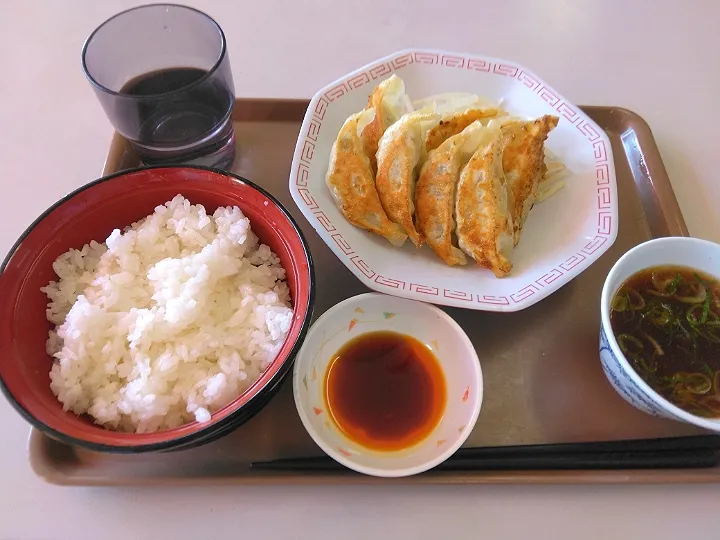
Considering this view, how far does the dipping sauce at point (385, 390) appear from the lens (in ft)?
4.12

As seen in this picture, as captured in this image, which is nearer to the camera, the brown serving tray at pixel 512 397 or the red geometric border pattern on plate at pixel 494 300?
the brown serving tray at pixel 512 397

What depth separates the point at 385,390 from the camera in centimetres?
134

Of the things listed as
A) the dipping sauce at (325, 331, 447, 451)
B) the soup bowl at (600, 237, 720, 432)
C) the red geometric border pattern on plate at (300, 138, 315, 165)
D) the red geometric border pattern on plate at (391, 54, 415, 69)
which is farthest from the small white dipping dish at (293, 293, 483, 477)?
the red geometric border pattern on plate at (391, 54, 415, 69)

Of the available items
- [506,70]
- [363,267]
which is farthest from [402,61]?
[363,267]

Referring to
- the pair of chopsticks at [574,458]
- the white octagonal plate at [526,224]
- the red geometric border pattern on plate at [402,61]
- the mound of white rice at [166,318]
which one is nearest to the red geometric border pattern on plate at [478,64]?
the white octagonal plate at [526,224]

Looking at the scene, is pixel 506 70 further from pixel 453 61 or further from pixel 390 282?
pixel 390 282

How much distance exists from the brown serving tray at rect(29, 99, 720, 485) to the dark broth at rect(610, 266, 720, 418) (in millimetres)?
129

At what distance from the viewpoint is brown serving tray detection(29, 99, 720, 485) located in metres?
1.19

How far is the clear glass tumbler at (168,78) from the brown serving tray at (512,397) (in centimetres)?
16

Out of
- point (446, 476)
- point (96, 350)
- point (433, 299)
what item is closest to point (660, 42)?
point (433, 299)

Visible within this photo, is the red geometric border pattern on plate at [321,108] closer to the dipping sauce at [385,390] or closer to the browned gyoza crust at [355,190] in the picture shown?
the browned gyoza crust at [355,190]

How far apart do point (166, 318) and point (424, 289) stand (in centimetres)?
62

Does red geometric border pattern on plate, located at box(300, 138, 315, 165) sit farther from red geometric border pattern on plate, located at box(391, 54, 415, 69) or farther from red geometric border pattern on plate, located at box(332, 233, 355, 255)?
red geometric border pattern on plate, located at box(391, 54, 415, 69)

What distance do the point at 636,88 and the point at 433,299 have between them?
1.42 m
